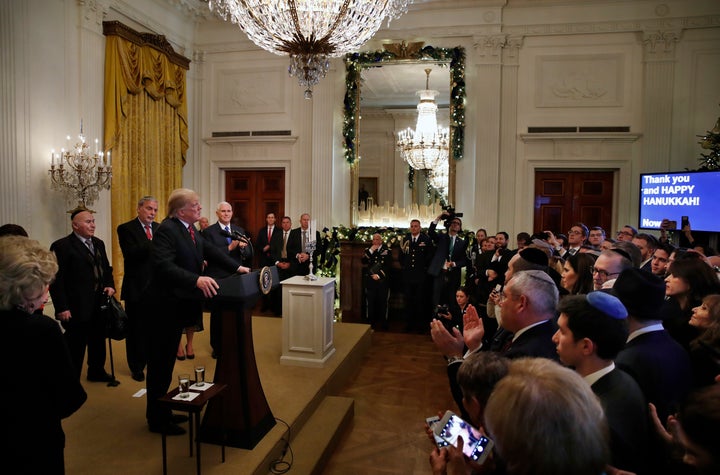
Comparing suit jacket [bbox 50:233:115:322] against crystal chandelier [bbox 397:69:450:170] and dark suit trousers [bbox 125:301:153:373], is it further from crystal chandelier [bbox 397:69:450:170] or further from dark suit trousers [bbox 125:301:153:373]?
crystal chandelier [bbox 397:69:450:170]

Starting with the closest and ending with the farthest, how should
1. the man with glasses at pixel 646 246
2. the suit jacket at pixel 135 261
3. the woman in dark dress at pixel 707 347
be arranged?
the woman in dark dress at pixel 707 347 → the suit jacket at pixel 135 261 → the man with glasses at pixel 646 246

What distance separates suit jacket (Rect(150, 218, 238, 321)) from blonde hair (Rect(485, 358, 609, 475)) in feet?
7.13

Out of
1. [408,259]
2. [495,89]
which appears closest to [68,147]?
[408,259]

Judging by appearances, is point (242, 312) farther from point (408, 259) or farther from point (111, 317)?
point (408, 259)

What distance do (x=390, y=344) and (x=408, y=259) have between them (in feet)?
4.22

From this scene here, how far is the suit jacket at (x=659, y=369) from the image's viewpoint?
1772mm

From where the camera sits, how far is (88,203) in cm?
582

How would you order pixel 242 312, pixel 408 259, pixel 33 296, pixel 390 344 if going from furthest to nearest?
pixel 408 259
pixel 390 344
pixel 242 312
pixel 33 296

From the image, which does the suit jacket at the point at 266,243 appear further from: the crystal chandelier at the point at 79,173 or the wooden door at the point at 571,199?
the wooden door at the point at 571,199

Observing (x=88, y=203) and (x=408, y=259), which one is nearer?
(x=88, y=203)

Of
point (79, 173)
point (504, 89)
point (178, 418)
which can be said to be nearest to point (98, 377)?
point (178, 418)

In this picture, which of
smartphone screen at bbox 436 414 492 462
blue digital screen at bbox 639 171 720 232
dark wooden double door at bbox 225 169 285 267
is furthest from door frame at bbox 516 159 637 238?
smartphone screen at bbox 436 414 492 462

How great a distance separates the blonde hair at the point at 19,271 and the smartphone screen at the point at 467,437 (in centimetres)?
142

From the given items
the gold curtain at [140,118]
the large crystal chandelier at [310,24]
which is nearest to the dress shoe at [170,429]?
the large crystal chandelier at [310,24]
